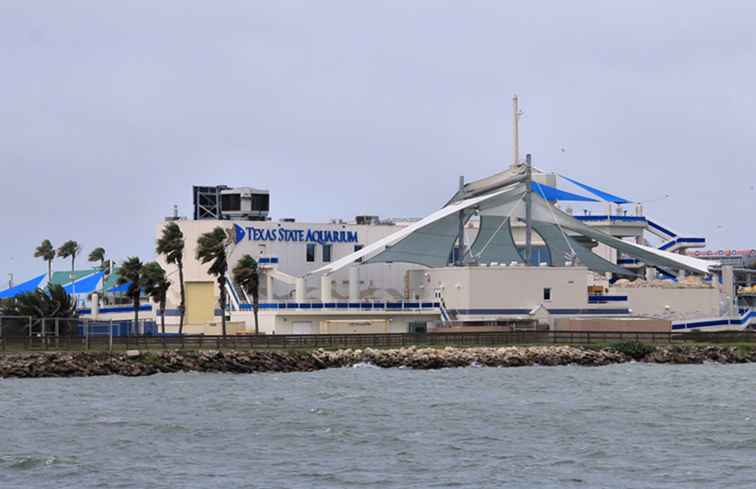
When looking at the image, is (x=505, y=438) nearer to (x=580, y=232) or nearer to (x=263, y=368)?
(x=263, y=368)

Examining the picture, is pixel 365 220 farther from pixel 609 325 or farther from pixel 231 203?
pixel 609 325

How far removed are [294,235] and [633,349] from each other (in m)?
25.9

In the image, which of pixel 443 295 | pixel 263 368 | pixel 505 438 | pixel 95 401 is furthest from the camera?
pixel 443 295

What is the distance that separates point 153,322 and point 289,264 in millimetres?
9122

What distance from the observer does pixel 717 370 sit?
77.9m

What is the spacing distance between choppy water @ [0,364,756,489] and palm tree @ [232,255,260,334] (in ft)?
66.7

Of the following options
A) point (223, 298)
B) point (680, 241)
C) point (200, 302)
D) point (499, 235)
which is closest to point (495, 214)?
point (499, 235)

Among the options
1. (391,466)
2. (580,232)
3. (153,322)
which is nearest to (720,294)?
(580,232)

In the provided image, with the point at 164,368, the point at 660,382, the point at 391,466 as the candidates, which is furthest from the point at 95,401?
the point at 660,382

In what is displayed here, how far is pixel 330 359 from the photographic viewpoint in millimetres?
76250

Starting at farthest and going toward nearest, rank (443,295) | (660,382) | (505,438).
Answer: (443,295)
(660,382)
(505,438)

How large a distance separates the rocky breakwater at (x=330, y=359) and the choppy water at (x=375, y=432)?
206cm

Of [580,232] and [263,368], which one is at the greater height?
[580,232]

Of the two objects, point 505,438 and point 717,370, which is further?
point 717,370
